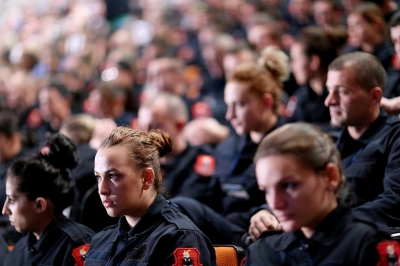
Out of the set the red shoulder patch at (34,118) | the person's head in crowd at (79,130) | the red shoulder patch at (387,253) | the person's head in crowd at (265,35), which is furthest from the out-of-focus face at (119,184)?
the red shoulder patch at (34,118)

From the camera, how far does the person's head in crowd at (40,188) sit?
101 inches

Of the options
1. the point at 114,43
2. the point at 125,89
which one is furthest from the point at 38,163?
the point at 114,43

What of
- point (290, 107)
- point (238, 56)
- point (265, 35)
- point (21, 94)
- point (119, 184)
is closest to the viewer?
point (119, 184)

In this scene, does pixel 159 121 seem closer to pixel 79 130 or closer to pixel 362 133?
pixel 79 130

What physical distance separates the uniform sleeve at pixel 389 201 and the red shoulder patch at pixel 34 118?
4400 millimetres

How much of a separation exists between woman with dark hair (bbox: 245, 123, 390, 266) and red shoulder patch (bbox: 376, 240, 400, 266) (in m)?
0.02

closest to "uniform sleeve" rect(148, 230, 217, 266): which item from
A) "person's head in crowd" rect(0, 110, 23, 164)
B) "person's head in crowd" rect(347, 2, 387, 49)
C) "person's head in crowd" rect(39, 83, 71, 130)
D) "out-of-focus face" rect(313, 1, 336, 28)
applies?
"person's head in crowd" rect(0, 110, 23, 164)

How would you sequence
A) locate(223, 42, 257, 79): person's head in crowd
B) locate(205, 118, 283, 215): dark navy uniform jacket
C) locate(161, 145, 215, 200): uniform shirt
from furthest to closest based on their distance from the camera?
locate(223, 42, 257, 79): person's head in crowd, locate(161, 145, 215, 200): uniform shirt, locate(205, 118, 283, 215): dark navy uniform jacket

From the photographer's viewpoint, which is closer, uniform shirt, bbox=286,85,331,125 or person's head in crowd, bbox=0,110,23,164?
uniform shirt, bbox=286,85,331,125

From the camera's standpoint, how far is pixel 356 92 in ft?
8.31

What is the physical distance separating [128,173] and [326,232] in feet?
2.59

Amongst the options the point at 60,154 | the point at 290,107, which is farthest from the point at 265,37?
the point at 60,154

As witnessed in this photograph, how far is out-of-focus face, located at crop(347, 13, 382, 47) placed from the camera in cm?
411

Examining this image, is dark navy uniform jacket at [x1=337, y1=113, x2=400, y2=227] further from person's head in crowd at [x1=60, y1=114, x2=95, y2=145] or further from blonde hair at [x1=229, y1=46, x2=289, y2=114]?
person's head in crowd at [x1=60, y1=114, x2=95, y2=145]
